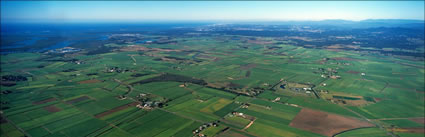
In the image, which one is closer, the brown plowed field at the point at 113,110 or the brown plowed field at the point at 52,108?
the brown plowed field at the point at 113,110

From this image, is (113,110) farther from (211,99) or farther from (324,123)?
(324,123)

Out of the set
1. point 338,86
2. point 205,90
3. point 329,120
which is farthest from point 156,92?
point 338,86

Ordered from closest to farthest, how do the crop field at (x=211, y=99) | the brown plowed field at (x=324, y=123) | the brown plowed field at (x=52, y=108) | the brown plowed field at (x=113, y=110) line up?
the brown plowed field at (x=324, y=123) < the crop field at (x=211, y=99) < the brown plowed field at (x=113, y=110) < the brown plowed field at (x=52, y=108)

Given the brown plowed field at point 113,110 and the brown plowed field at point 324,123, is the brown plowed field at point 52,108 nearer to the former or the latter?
the brown plowed field at point 113,110

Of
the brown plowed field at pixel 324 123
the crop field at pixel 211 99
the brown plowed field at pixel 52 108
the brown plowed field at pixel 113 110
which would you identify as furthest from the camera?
the brown plowed field at pixel 52 108

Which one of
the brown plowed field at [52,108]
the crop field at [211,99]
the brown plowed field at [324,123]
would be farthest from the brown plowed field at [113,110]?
the brown plowed field at [324,123]

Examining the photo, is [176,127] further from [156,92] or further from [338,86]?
[338,86]

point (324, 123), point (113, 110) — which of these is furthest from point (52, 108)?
point (324, 123)
